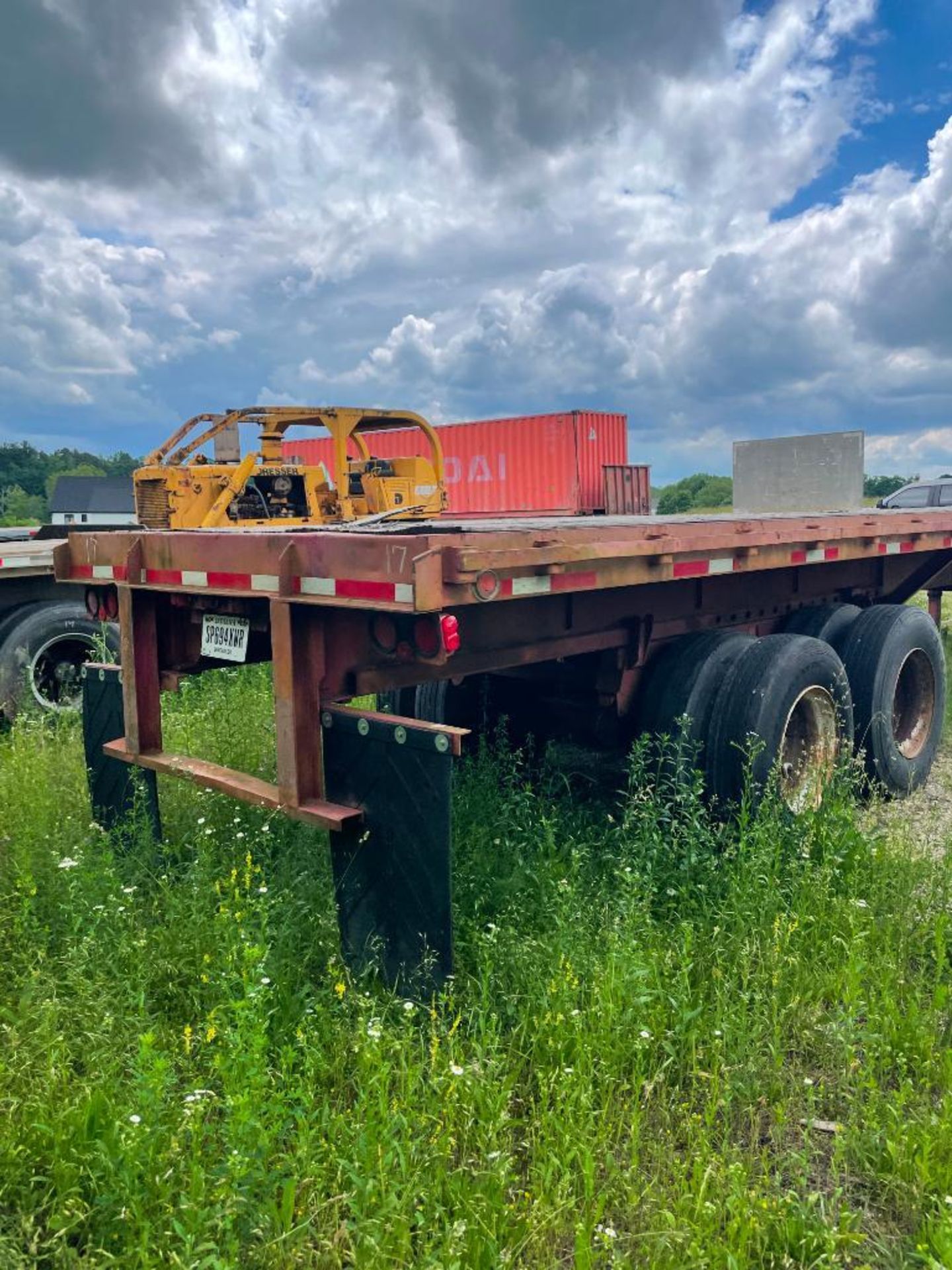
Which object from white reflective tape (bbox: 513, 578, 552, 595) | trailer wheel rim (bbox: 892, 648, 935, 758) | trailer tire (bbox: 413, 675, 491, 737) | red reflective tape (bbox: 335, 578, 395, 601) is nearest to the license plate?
red reflective tape (bbox: 335, 578, 395, 601)

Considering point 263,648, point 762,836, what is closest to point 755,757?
point 762,836

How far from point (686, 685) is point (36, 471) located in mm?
99647

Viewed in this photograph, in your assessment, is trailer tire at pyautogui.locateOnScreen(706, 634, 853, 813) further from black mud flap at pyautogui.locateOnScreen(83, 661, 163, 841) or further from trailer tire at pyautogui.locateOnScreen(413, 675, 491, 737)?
black mud flap at pyautogui.locateOnScreen(83, 661, 163, 841)

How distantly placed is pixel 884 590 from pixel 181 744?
4.78m

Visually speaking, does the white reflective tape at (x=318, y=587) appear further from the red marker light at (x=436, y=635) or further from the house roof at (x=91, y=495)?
the house roof at (x=91, y=495)

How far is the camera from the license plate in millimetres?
3631

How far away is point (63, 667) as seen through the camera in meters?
7.30

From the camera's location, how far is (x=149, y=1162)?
229cm

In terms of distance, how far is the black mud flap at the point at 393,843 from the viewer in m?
2.94

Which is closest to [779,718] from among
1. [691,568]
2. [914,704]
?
[691,568]

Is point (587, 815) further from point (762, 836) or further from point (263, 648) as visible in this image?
point (263, 648)

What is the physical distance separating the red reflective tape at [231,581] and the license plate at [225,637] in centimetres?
21

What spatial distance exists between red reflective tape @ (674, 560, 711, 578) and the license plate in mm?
1706

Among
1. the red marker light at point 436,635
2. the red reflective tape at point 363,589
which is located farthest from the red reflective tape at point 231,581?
the red marker light at point 436,635
